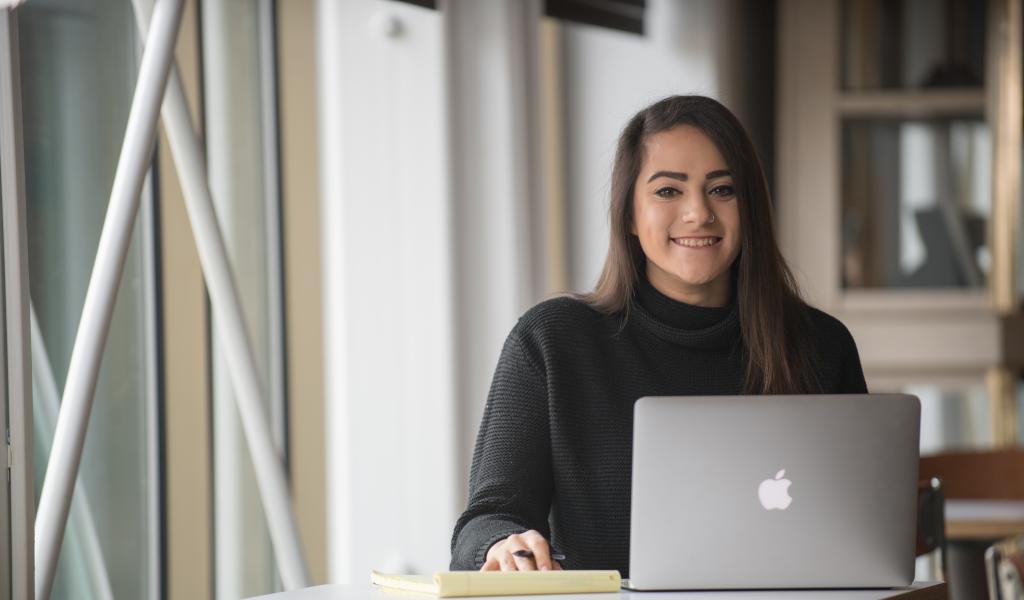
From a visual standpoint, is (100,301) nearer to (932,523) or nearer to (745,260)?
(745,260)

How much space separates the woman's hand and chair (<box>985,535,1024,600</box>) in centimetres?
109

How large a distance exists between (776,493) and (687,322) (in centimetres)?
55

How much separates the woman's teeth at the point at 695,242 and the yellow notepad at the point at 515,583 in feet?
1.91

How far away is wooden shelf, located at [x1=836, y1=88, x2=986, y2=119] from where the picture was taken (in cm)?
376

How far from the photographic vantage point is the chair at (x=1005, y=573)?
235cm

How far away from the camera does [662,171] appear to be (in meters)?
1.97

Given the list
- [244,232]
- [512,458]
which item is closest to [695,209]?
[512,458]

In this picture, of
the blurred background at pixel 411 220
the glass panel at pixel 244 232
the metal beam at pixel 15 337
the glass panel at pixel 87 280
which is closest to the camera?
the metal beam at pixel 15 337

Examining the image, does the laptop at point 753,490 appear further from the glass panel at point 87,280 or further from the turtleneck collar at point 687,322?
the glass panel at point 87,280

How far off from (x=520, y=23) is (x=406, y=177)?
0.46m

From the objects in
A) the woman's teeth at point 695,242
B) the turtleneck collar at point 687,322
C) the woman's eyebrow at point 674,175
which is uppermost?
the woman's eyebrow at point 674,175

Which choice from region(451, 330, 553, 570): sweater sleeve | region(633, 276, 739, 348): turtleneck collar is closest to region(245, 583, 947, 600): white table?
region(451, 330, 553, 570): sweater sleeve

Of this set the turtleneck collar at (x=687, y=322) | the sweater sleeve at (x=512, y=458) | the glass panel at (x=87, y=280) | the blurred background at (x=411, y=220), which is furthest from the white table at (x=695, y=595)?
the glass panel at (x=87, y=280)

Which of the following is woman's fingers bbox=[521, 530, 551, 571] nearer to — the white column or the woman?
→ the woman
